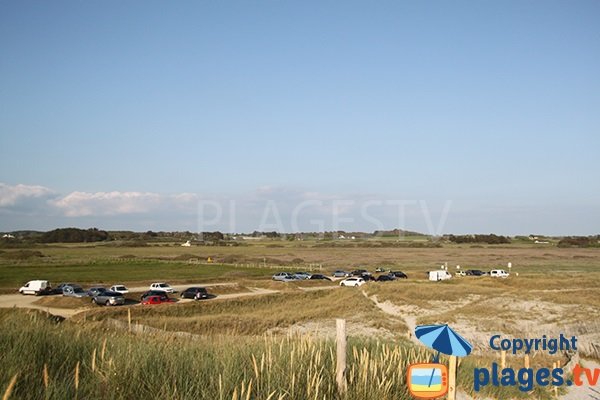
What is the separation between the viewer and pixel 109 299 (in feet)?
154

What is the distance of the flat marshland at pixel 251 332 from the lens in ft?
25.6

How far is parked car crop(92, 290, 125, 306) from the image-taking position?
4662cm

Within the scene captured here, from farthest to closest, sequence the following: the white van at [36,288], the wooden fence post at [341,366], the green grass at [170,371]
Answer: the white van at [36,288] → the wooden fence post at [341,366] → the green grass at [170,371]

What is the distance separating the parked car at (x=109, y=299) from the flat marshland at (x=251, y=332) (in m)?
1.67

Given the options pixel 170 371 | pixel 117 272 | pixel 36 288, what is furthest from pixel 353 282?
pixel 170 371

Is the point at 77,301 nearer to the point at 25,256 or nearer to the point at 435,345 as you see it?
the point at 435,345

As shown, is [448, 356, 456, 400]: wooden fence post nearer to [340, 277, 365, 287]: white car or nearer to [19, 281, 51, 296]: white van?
[19, 281, 51, 296]: white van

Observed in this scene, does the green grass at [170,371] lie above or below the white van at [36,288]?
above

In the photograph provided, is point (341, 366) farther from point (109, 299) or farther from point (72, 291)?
point (72, 291)

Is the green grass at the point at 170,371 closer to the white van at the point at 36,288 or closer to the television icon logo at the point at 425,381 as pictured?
the television icon logo at the point at 425,381

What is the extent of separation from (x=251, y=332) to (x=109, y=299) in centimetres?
2111

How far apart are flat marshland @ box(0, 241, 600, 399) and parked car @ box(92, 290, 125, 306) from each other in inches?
65.7

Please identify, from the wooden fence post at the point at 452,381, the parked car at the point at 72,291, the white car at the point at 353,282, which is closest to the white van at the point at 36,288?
the parked car at the point at 72,291

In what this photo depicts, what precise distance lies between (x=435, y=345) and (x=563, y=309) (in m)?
34.7
